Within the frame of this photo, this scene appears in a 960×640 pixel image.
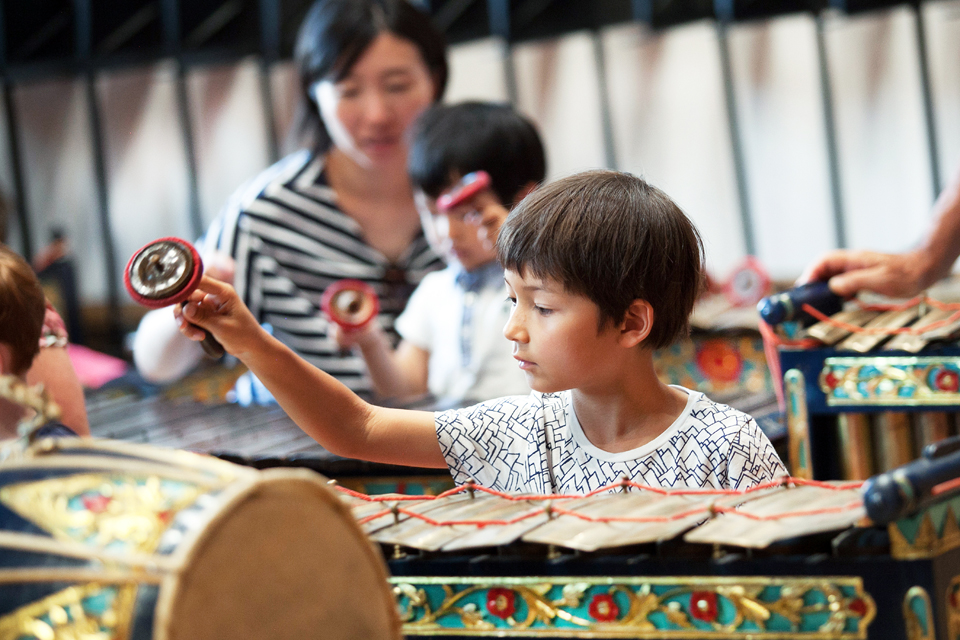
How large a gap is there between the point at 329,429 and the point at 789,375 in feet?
3.34

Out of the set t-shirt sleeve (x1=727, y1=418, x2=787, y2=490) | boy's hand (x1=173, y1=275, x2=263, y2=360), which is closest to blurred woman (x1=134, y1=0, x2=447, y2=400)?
boy's hand (x1=173, y1=275, x2=263, y2=360)

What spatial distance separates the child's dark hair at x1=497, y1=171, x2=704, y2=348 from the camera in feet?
5.22

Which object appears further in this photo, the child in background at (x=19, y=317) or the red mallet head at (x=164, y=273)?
the child in background at (x=19, y=317)

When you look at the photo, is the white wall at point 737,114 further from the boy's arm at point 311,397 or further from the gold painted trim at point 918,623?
the gold painted trim at point 918,623

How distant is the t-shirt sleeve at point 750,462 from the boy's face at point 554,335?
0.75 ft

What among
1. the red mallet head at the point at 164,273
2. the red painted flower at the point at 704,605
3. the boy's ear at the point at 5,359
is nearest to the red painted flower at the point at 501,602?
the red painted flower at the point at 704,605

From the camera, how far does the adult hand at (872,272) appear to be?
7.54 feet

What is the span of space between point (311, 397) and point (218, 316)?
0.18 m

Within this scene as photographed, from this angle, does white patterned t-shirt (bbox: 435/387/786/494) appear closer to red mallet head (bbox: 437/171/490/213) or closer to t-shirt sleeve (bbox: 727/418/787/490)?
t-shirt sleeve (bbox: 727/418/787/490)

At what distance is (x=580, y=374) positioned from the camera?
1597mm

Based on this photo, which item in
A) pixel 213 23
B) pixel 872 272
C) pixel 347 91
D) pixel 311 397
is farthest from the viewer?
pixel 213 23

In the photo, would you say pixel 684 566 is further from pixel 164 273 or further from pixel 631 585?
pixel 164 273

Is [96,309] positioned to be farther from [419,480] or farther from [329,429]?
[329,429]

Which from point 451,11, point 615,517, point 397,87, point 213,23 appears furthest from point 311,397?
point 213,23
